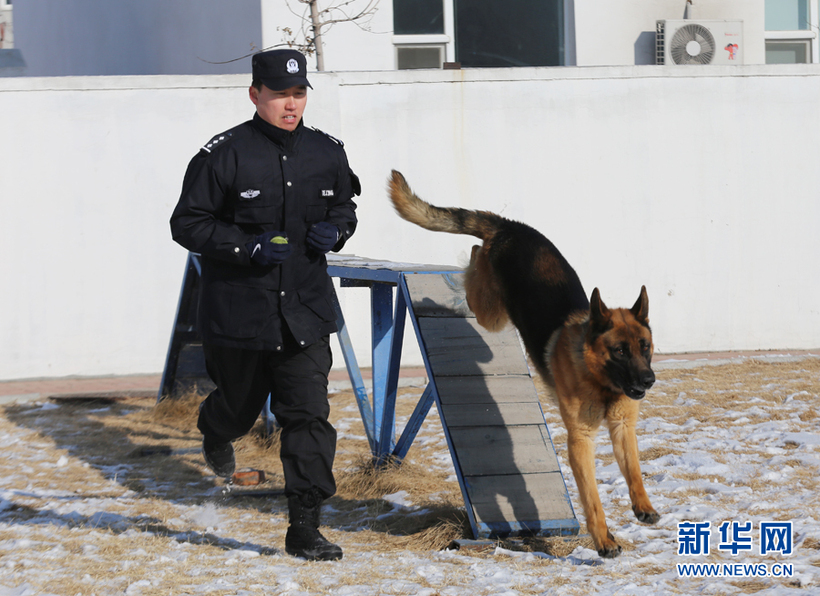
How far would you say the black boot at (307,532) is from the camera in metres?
3.63

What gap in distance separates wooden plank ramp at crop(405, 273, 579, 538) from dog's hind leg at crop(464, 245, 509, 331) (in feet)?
0.19

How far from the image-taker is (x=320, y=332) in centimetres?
374

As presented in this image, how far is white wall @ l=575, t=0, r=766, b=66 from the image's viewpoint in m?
10.3

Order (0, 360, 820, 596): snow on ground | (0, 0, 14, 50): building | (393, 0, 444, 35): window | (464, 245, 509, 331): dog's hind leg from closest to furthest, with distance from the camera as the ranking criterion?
(0, 360, 820, 596): snow on ground
(464, 245, 509, 331): dog's hind leg
(393, 0, 444, 35): window
(0, 0, 14, 50): building

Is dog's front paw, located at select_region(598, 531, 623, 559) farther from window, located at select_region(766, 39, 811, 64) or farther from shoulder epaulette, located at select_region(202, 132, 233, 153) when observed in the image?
window, located at select_region(766, 39, 811, 64)

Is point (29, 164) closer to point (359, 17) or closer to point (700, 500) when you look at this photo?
point (359, 17)

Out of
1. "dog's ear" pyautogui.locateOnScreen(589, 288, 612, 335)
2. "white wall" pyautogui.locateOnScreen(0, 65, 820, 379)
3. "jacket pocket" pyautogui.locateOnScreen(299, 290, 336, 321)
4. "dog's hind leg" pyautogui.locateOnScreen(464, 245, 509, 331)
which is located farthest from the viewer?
"white wall" pyautogui.locateOnScreen(0, 65, 820, 379)

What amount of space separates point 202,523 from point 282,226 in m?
1.74

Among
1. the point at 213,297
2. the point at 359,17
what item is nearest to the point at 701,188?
the point at 359,17

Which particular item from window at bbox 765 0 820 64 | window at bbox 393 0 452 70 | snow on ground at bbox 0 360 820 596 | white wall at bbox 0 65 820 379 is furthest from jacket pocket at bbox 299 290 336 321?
window at bbox 765 0 820 64

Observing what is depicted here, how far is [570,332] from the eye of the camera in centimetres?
414

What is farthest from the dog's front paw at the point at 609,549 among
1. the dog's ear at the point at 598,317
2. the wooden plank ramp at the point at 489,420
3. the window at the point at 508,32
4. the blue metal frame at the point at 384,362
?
the window at the point at 508,32

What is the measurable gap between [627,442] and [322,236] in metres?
1.73

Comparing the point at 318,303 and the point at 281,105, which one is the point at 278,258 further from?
the point at 281,105
